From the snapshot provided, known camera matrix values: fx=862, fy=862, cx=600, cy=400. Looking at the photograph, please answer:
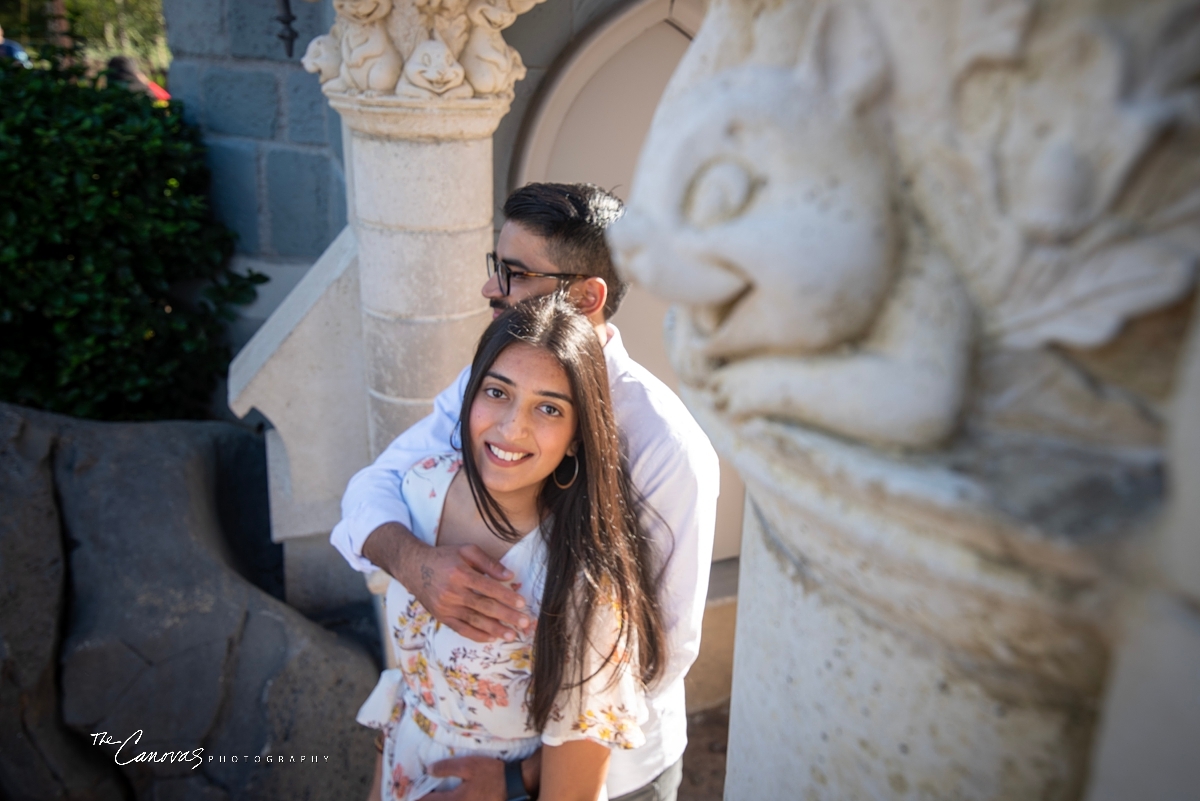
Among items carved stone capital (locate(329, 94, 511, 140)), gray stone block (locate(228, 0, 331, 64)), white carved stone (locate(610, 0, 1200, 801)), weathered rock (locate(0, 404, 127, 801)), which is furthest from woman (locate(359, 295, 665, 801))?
gray stone block (locate(228, 0, 331, 64))

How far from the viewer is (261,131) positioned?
3.71 m

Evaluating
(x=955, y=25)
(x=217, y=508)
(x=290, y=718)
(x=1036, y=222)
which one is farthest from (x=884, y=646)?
(x=217, y=508)

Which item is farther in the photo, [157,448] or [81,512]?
[157,448]

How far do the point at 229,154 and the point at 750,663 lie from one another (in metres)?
3.69

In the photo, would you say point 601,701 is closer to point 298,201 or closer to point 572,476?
point 572,476

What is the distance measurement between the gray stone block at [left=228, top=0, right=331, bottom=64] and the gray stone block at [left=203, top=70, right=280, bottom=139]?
9 cm

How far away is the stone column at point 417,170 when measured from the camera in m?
2.27

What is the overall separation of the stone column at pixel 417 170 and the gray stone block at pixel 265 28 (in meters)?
1.09

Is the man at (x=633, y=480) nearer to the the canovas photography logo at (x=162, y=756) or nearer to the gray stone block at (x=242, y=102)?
the the canovas photography logo at (x=162, y=756)

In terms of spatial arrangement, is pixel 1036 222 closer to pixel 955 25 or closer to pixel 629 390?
pixel 955 25

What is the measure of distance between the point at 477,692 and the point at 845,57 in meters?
1.15

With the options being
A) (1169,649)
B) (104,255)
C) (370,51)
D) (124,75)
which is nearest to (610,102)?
(370,51)

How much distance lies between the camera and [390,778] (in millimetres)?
1579

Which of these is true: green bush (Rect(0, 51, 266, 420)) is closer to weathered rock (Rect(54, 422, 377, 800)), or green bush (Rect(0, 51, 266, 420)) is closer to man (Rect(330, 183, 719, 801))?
weathered rock (Rect(54, 422, 377, 800))
